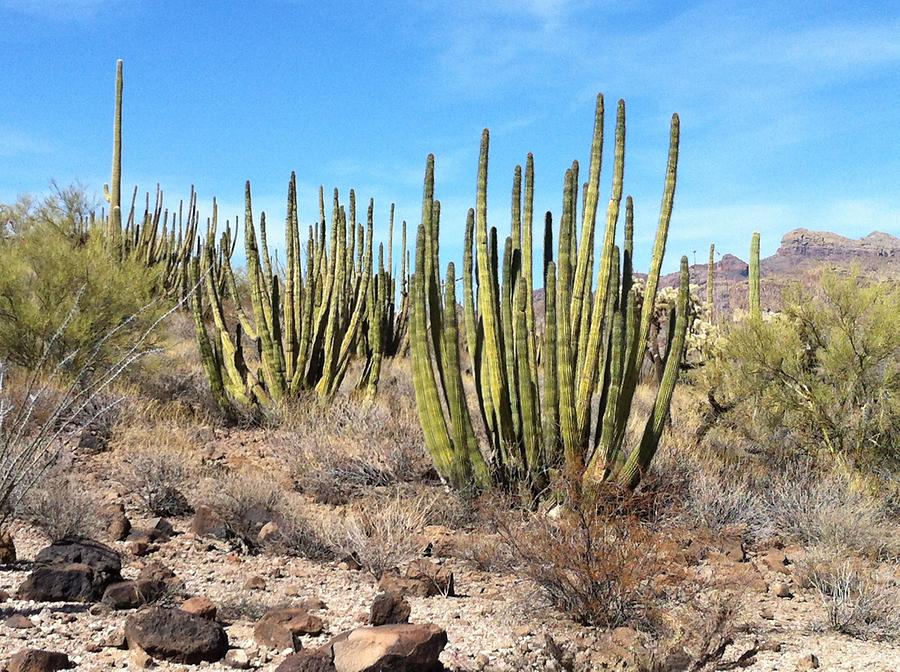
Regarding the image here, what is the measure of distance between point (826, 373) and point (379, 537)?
19.6ft

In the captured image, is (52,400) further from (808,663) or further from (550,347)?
(808,663)

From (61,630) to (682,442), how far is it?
8367mm

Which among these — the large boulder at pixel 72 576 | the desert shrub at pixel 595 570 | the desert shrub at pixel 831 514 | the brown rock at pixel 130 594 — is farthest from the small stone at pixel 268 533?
the desert shrub at pixel 831 514

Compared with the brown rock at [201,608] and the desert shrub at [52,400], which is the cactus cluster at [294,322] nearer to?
the desert shrub at [52,400]

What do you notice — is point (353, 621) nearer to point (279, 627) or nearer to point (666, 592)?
point (279, 627)

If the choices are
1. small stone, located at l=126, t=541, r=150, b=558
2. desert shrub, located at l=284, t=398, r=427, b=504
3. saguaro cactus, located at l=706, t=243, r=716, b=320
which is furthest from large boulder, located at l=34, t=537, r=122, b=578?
saguaro cactus, located at l=706, t=243, r=716, b=320

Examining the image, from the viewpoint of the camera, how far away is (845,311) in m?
10.5

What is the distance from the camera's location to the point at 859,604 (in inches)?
237

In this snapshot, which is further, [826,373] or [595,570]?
[826,373]

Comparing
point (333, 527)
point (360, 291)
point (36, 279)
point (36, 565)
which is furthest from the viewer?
point (360, 291)

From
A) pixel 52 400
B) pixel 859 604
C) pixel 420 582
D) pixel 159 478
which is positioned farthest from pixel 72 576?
pixel 52 400

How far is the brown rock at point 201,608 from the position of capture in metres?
5.38

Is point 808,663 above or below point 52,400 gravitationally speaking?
below

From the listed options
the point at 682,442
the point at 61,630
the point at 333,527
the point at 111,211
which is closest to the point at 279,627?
the point at 61,630
